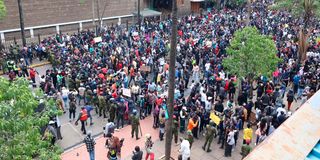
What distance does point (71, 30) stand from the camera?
33.8 metres

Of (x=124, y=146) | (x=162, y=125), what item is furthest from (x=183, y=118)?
(x=124, y=146)

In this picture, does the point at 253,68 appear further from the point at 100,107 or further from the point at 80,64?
the point at 80,64

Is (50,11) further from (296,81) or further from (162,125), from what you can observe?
Result: (296,81)

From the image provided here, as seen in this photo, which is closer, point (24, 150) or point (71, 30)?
point (24, 150)

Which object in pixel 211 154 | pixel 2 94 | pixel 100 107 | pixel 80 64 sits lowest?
pixel 211 154

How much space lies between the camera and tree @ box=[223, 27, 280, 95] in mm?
15180

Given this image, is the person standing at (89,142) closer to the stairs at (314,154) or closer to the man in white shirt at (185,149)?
the man in white shirt at (185,149)

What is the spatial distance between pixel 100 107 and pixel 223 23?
22018mm

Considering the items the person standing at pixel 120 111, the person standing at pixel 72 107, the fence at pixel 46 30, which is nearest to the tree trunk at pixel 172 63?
the person standing at pixel 120 111

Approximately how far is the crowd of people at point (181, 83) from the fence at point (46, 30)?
5654 millimetres

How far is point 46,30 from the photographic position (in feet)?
105

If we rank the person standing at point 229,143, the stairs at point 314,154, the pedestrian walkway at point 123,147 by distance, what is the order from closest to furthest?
the stairs at point 314,154 < the person standing at point 229,143 < the pedestrian walkway at point 123,147

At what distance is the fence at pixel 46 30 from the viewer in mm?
29047

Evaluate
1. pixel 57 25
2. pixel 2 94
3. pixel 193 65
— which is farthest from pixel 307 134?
pixel 57 25
